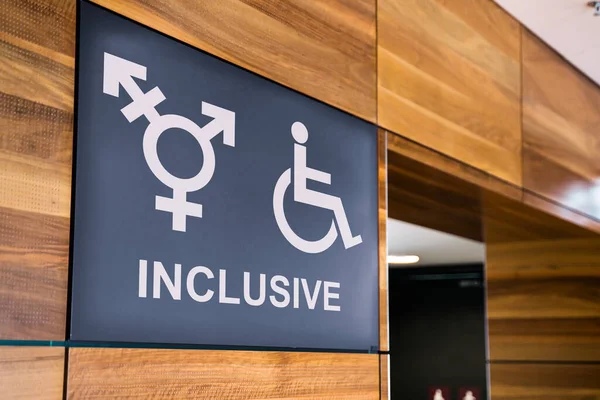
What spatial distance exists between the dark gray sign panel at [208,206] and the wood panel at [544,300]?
6.08ft

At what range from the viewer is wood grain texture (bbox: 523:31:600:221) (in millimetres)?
2910

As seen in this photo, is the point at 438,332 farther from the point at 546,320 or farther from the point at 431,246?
the point at 546,320

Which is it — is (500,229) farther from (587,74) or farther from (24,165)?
(24,165)

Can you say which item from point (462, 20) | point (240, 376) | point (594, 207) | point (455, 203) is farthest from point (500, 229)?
point (240, 376)

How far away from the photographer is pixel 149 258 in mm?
1444

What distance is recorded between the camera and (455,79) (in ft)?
8.16

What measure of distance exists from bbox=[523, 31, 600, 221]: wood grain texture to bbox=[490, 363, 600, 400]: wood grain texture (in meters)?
0.66

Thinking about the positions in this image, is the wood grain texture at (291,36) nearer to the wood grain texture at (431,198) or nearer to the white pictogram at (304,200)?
the white pictogram at (304,200)

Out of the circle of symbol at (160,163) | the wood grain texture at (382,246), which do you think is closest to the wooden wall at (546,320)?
the wood grain texture at (382,246)

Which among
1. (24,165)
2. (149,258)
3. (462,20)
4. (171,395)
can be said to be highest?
(462,20)

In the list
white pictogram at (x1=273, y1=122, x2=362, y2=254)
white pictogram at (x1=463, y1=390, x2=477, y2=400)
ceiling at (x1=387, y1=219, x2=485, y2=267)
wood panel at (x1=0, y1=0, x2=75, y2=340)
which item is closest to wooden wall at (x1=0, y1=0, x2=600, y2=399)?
wood panel at (x1=0, y1=0, x2=75, y2=340)

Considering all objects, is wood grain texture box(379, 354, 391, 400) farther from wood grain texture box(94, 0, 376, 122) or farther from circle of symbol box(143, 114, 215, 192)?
circle of symbol box(143, 114, 215, 192)

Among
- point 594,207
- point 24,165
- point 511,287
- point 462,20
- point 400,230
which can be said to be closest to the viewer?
point 24,165

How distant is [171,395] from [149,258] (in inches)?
9.1
